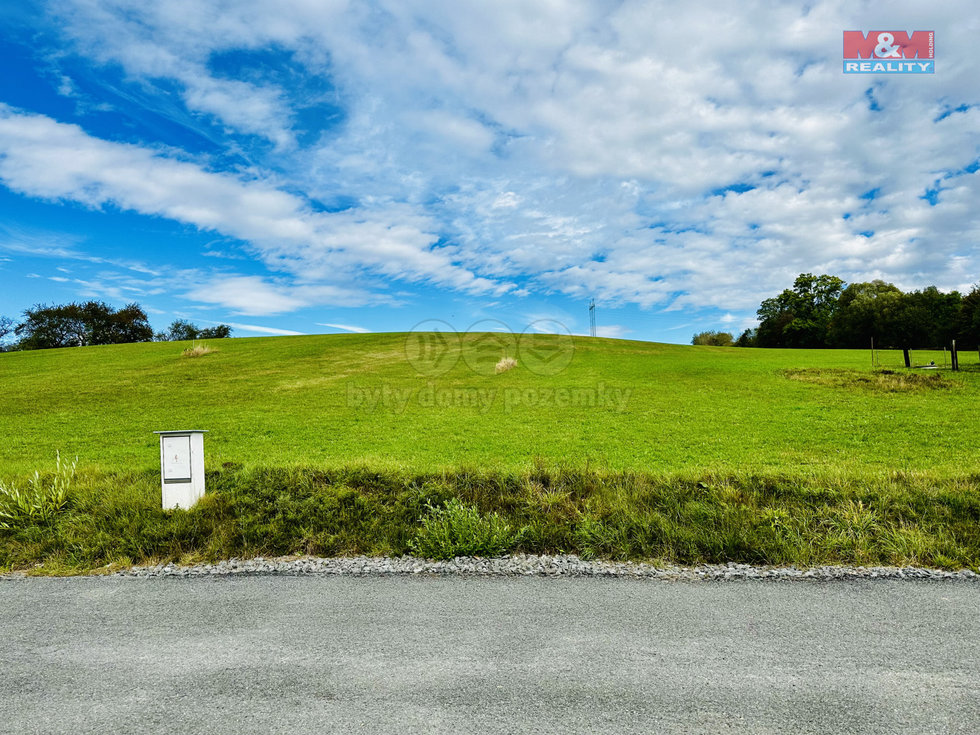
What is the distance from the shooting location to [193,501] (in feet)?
21.2

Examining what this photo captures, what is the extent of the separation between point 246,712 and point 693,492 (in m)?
5.86

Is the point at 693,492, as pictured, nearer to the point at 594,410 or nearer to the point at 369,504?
→ the point at 369,504

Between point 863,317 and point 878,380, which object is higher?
point 863,317

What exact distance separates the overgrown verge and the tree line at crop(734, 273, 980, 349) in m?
29.4

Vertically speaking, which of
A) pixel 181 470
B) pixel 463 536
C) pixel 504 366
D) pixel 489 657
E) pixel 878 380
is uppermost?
pixel 504 366

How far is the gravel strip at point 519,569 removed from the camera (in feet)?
15.6

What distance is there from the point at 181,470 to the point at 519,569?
16.2 ft

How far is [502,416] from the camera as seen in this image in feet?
58.0

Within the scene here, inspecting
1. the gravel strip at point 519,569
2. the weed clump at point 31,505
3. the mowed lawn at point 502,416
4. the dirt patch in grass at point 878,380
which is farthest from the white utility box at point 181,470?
the dirt patch in grass at point 878,380

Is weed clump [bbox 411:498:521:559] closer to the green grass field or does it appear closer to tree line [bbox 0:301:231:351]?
the green grass field

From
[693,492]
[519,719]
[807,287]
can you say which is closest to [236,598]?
[519,719]

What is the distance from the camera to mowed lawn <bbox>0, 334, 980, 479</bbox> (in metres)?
11.4

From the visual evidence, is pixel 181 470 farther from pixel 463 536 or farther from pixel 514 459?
pixel 514 459

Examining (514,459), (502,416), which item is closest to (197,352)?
(502,416)
